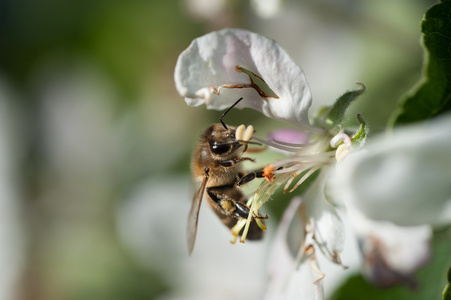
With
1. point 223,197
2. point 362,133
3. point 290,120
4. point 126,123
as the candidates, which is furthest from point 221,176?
point 126,123

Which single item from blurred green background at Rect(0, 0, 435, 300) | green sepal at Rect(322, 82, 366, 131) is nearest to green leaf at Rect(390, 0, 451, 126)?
green sepal at Rect(322, 82, 366, 131)

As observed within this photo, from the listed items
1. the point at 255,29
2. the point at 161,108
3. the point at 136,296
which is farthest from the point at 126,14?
the point at 136,296

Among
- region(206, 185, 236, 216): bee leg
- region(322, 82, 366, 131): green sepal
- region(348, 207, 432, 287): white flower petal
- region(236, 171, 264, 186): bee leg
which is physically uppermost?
region(322, 82, 366, 131): green sepal

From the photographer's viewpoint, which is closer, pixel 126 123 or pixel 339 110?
pixel 339 110


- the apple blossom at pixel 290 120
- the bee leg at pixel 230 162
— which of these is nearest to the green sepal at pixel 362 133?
the apple blossom at pixel 290 120

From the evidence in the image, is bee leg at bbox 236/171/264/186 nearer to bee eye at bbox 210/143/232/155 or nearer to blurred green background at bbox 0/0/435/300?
bee eye at bbox 210/143/232/155

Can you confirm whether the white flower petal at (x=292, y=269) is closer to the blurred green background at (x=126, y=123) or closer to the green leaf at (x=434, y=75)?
the green leaf at (x=434, y=75)

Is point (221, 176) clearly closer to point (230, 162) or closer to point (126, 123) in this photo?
point (230, 162)
